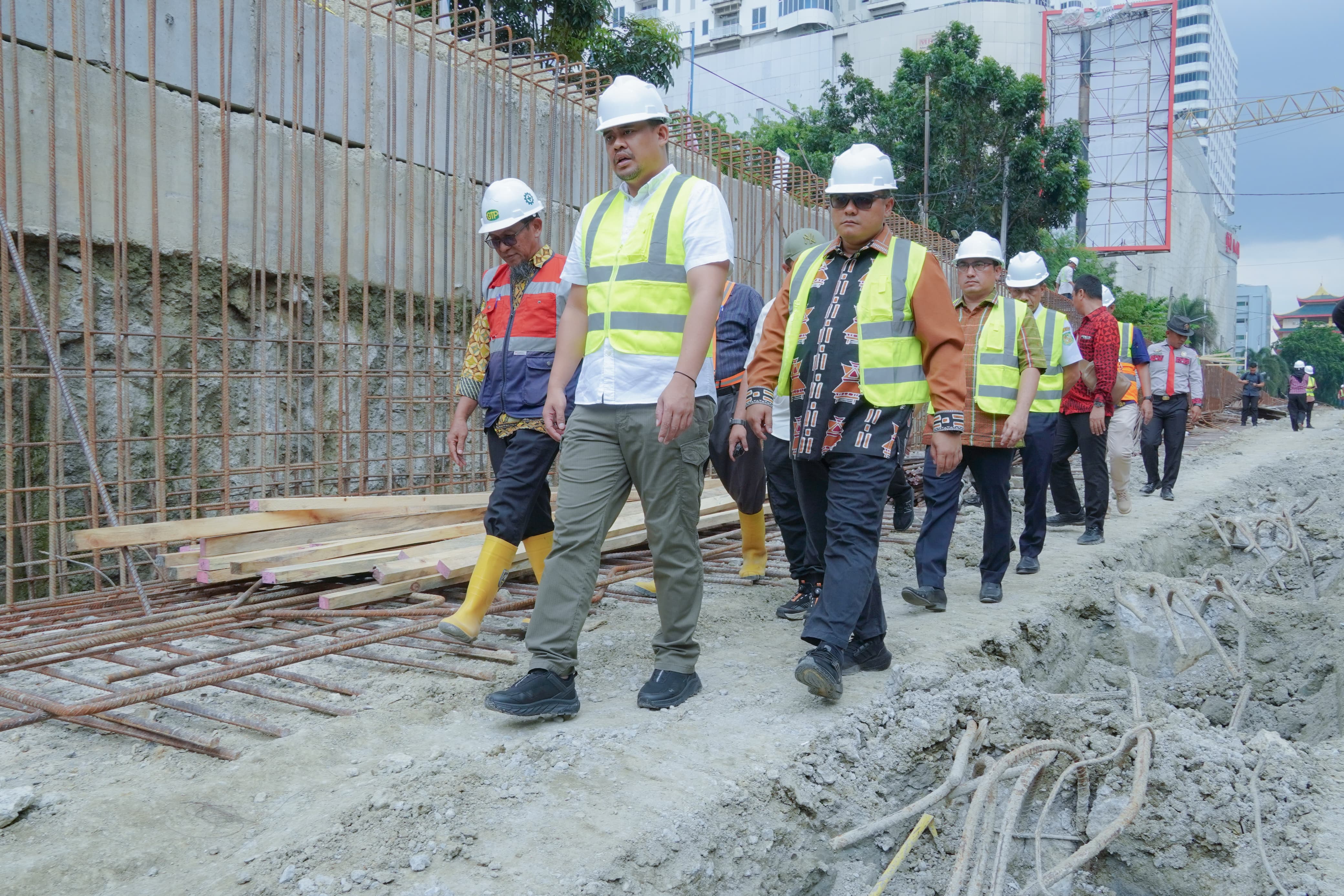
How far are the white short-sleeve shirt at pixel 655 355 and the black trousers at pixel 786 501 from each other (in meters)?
1.87

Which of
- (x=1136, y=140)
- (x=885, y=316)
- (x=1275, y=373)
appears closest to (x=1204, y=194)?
(x=1275, y=373)

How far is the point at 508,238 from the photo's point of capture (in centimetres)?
405

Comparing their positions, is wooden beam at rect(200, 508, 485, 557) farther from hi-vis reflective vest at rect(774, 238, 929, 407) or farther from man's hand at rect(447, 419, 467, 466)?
hi-vis reflective vest at rect(774, 238, 929, 407)

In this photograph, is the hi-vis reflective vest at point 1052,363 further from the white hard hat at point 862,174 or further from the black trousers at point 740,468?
the white hard hat at point 862,174

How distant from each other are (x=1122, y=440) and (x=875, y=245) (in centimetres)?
565

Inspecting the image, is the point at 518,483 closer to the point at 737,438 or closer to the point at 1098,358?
the point at 737,438

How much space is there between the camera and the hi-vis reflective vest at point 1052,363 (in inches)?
243

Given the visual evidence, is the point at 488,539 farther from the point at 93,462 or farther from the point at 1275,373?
the point at 1275,373

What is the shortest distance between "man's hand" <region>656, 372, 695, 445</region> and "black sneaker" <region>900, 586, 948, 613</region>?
6.79 ft

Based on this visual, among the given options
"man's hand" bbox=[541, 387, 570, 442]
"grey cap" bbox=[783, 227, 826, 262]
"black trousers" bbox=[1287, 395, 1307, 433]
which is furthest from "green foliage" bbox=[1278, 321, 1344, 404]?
"man's hand" bbox=[541, 387, 570, 442]

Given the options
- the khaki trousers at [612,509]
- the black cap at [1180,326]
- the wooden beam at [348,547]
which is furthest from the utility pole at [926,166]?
the khaki trousers at [612,509]

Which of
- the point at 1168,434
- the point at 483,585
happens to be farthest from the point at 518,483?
the point at 1168,434

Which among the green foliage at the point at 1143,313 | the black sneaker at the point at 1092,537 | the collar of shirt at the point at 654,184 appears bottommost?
the black sneaker at the point at 1092,537

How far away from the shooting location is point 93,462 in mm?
4871
